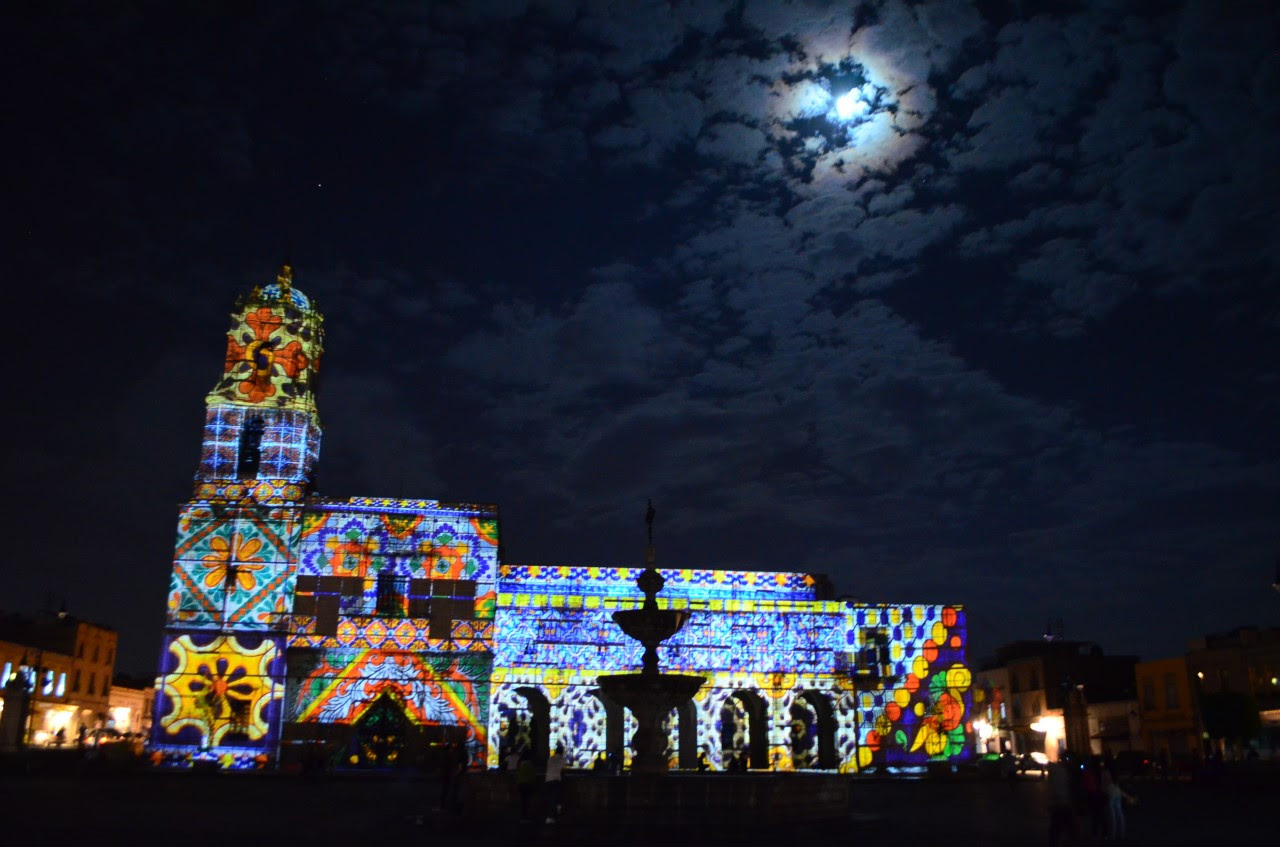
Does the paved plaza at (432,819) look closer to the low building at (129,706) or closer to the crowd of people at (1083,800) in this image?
the crowd of people at (1083,800)

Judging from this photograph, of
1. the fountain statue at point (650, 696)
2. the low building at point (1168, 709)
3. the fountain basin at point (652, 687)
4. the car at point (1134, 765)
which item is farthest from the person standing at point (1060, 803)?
the low building at point (1168, 709)

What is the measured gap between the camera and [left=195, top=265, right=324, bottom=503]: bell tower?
4444 centimetres

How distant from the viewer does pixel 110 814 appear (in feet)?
59.3

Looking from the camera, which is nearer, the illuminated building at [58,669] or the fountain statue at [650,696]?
the fountain statue at [650,696]

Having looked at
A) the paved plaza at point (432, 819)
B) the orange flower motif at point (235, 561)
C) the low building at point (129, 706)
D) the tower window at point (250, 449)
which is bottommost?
the paved plaza at point (432, 819)

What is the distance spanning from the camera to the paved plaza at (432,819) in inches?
603

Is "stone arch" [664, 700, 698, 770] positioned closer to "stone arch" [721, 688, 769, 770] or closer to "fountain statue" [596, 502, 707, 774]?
"stone arch" [721, 688, 769, 770]

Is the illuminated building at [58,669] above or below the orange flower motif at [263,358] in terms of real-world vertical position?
below

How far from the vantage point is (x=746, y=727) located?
46156 mm

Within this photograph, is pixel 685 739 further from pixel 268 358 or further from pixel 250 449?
pixel 268 358

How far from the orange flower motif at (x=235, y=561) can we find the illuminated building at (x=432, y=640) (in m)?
0.07

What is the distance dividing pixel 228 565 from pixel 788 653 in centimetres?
2340

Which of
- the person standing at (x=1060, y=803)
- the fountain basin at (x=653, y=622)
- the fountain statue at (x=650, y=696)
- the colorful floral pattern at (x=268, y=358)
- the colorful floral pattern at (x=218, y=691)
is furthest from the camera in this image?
the colorful floral pattern at (x=268, y=358)

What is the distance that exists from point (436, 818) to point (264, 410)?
30.7m
